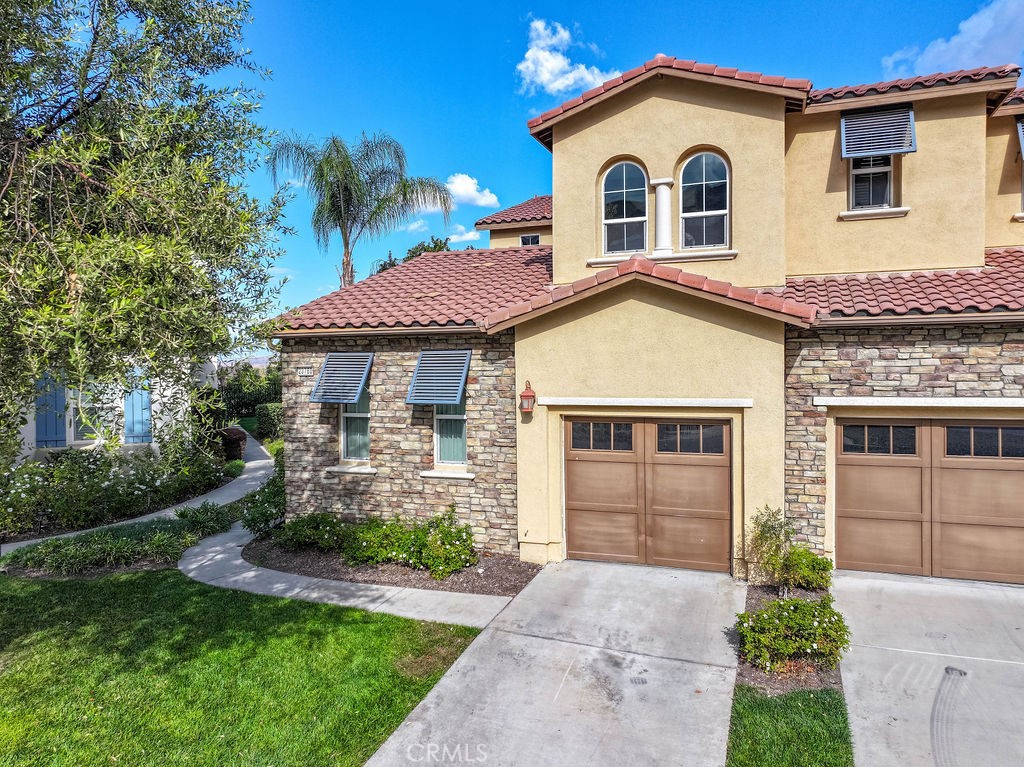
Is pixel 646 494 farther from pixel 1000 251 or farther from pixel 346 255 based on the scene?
pixel 346 255

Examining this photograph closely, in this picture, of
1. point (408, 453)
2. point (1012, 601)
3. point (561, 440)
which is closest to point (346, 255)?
point (408, 453)

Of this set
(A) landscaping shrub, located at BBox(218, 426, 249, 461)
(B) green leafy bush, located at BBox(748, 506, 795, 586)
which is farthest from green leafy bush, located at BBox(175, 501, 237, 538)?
(B) green leafy bush, located at BBox(748, 506, 795, 586)

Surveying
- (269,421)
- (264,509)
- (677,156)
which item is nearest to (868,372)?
(677,156)

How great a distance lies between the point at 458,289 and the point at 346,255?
1290cm

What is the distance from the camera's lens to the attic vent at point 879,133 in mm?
9516

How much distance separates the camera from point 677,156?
399 inches

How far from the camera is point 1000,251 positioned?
1015cm

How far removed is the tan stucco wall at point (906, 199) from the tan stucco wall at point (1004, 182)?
0.98 meters

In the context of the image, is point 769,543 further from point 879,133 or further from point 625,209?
point 879,133

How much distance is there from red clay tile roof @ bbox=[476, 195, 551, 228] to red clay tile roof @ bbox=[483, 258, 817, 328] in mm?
10000

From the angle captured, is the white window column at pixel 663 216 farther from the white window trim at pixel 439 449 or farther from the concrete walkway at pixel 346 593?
the concrete walkway at pixel 346 593

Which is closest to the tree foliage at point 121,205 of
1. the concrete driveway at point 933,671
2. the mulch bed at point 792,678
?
the mulch bed at point 792,678

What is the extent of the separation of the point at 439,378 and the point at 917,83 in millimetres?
9582

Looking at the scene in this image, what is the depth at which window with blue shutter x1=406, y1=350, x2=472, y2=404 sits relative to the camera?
33.1ft
